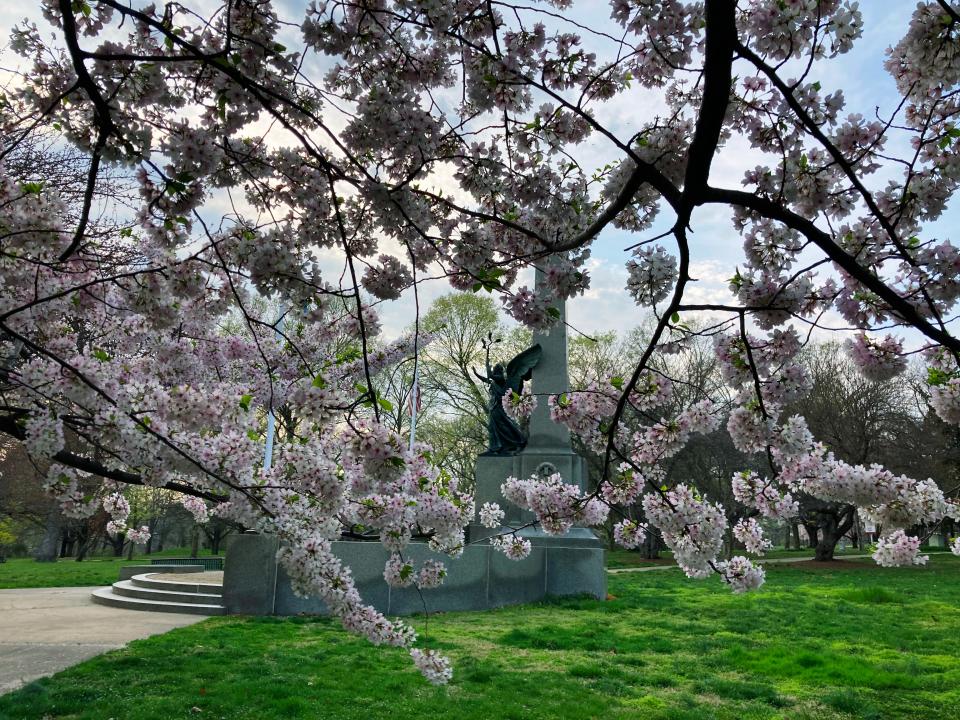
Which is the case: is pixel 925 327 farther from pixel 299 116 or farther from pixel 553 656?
pixel 553 656

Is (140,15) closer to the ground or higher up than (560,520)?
higher up

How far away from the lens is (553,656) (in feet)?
21.1

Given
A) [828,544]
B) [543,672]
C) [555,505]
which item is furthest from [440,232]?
[828,544]

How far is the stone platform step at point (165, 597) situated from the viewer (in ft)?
31.9

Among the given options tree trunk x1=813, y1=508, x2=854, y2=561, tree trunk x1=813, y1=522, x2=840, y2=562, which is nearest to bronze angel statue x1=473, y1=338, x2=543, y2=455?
tree trunk x1=813, y1=508, x2=854, y2=561

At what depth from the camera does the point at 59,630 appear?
7879mm

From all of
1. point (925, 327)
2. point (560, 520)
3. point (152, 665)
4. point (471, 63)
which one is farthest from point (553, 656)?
point (471, 63)

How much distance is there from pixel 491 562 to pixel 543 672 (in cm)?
479

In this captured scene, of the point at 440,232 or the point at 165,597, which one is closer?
the point at 440,232

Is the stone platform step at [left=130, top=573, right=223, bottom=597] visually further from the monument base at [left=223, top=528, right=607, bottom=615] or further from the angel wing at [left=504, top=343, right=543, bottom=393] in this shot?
the angel wing at [left=504, top=343, right=543, bottom=393]

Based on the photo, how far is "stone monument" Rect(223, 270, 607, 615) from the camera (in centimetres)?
912

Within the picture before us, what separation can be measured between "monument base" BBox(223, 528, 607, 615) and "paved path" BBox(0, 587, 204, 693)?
2.91 feet

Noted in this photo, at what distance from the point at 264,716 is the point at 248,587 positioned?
5.11 metres

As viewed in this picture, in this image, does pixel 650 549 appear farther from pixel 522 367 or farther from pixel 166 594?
pixel 166 594
